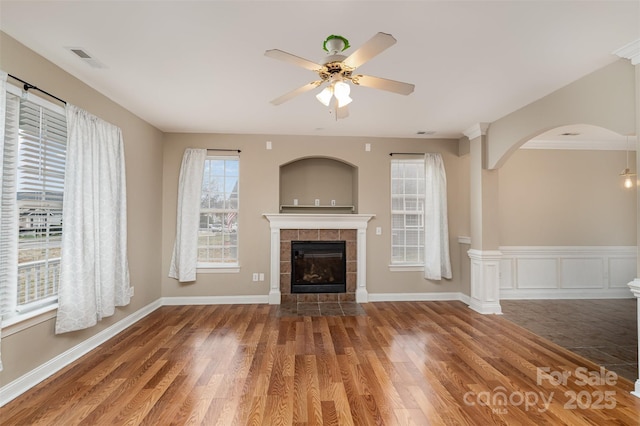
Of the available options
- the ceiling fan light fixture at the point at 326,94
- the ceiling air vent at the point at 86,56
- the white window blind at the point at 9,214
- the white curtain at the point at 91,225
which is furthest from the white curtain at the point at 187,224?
the ceiling fan light fixture at the point at 326,94

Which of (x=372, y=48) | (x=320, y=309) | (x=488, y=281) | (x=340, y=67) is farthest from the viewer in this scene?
(x=320, y=309)

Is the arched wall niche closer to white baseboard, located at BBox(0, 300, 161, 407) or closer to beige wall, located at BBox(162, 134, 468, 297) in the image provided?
beige wall, located at BBox(162, 134, 468, 297)

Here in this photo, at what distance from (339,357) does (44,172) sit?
10.2 feet

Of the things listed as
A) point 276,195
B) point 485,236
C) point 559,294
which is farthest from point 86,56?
point 559,294

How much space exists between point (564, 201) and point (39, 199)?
710cm

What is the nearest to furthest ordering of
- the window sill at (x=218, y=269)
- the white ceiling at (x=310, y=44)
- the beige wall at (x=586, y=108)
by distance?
1. the white ceiling at (x=310, y=44)
2. the beige wall at (x=586, y=108)
3. the window sill at (x=218, y=269)

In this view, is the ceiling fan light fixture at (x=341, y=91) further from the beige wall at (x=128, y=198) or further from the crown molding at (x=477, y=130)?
the crown molding at (x=477, y=130)

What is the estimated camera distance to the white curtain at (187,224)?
4930 mm

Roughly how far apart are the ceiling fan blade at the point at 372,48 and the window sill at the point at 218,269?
12.8 ft

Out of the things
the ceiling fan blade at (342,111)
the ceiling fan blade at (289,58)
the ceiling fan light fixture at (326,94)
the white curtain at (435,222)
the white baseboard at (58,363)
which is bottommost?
the white baseboard at (58,363)

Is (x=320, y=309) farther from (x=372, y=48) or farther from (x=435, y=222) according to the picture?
(x=372, y=48)

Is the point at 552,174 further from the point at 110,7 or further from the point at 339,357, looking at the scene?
the point at 110,7

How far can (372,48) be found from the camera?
1.79 metres

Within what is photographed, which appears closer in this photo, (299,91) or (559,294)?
(299,91)
